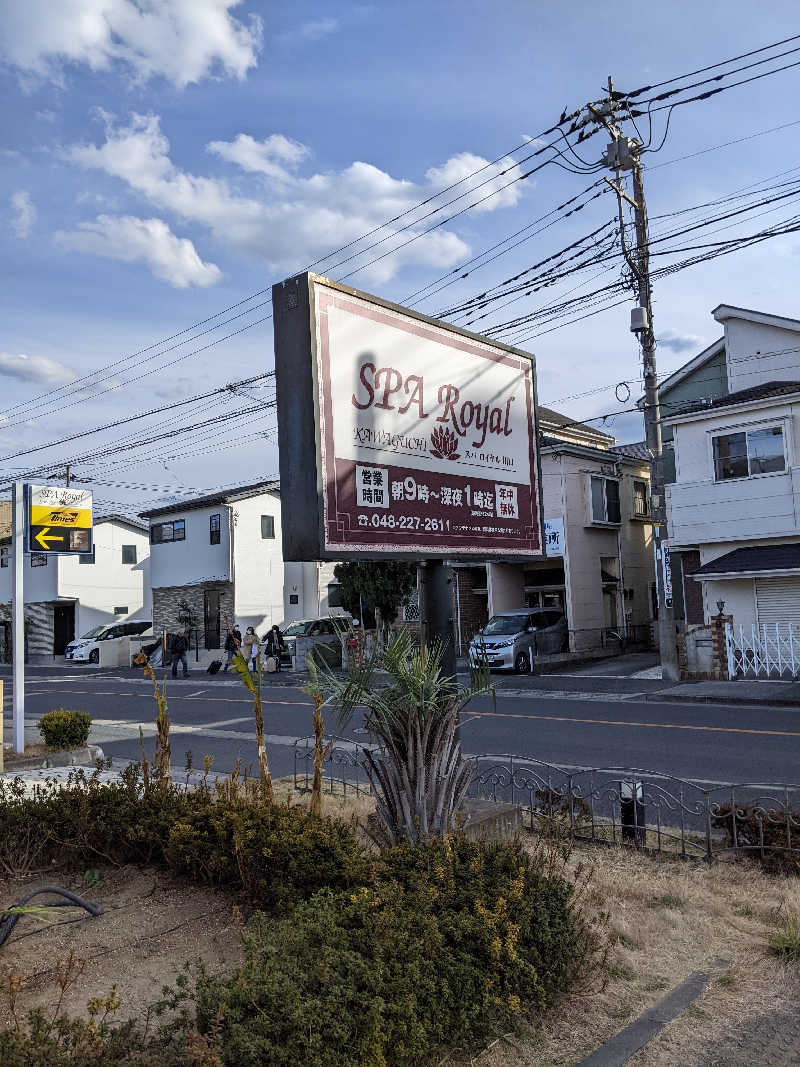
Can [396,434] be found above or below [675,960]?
above

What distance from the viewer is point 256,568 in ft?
132

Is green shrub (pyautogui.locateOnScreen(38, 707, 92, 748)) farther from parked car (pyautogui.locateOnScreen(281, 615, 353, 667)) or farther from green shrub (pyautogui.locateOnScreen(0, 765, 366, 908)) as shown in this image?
parked car (pyautogui.locateOnScreen(281, 615, 353, 667))

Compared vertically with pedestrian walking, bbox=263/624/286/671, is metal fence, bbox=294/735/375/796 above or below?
below

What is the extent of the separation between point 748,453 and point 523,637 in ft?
27.5

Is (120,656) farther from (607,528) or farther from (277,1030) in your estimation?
(277,1030)

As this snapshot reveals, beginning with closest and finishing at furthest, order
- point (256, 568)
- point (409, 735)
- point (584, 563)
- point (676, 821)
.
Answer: point (409, 735) → point (676, 821) → point (584, 563) → point (256, 568)

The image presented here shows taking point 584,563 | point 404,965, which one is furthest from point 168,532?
point 404,965

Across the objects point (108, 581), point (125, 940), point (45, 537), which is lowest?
point (125, 940)

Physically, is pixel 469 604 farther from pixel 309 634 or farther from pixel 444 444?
pixel 444 444

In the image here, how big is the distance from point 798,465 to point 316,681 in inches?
783

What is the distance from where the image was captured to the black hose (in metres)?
4.50

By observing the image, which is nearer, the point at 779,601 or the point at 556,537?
the point at 779,601

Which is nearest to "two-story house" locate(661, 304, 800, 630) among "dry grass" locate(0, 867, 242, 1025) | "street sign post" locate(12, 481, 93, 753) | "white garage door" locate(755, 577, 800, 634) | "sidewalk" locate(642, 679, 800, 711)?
"white garage door" locate(755, 577, 800, 634)

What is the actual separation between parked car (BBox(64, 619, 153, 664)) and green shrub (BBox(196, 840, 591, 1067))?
37.4 metres
